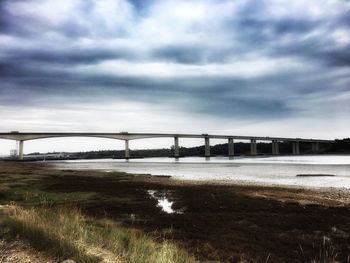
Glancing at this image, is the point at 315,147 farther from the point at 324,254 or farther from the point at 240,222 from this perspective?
the point at 324,254

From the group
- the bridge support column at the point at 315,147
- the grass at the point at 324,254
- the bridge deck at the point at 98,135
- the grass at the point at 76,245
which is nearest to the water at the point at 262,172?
the grass at the point at 324,254

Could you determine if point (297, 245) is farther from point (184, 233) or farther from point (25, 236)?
point (25, 236)

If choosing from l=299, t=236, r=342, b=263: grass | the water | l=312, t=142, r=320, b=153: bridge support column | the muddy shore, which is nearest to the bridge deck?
the water

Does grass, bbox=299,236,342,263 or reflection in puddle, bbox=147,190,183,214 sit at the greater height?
reflection in puddle, bbox=147,190,183,214

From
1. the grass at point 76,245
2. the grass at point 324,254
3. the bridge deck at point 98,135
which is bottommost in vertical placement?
the grass at point 324,254

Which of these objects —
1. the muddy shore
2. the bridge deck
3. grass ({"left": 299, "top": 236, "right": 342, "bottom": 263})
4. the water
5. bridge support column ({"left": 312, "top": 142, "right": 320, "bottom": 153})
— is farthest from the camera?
bridge support column ({"left": 312, "top": 142, "right": 320, "bottom": 153})

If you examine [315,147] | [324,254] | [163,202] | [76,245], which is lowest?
[324,254]

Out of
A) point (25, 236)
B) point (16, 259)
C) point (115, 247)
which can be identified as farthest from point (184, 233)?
point (16, 259)

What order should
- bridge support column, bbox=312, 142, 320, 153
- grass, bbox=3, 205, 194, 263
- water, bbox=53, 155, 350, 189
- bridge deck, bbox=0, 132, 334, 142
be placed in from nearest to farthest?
grass, bbox=3, 205, 194, 263, water, bbox=53, 155, 350, 189, bridge deck, bbox=0, 132, 334, 142, bridge support column, bbox=312, 142, 320, 153

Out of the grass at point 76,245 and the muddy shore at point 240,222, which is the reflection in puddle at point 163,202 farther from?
the grass at point 76,245

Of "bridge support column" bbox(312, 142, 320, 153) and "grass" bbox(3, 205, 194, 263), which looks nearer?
"grass" bbox(3, 205, 194, 263)

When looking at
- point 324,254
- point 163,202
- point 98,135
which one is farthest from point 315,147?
point 324,254

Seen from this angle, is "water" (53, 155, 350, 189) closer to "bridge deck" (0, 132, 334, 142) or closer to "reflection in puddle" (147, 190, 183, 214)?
"reflection in puddle" (147, 190, 183, 214)

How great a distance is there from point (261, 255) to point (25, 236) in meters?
6.15
